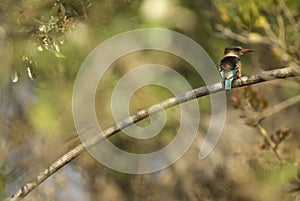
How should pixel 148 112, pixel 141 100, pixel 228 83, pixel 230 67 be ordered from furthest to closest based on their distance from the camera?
pixel 141 100 < pixel 230 67 < pixel 228 83 < pixel 148 112

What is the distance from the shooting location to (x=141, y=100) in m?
5.62

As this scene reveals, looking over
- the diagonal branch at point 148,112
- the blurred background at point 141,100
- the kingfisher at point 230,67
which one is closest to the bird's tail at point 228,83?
the kingfisher at point 230,67

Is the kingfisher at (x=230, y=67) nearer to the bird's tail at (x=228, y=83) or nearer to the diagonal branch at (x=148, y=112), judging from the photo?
the bird's tail at (x=228, y=83)

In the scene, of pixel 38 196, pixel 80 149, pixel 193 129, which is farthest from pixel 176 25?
pixel 80 149

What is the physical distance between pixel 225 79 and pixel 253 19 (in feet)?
3.78

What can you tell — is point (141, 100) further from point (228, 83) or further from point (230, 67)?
point (228, 83)

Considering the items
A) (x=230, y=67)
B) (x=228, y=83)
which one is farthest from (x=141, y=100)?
(x=228, y=83)

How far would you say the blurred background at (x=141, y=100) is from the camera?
381 centimetres

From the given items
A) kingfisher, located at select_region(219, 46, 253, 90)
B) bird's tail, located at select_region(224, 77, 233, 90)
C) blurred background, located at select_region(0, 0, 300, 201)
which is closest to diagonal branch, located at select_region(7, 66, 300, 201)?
bird's tail, located at select_region(224, 77, 233, 90)

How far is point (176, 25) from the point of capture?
245 inches

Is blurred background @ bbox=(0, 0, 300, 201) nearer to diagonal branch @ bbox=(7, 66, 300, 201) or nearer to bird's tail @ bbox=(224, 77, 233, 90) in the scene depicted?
diagonal branch @ bbox=(7, 66, 300, 201)

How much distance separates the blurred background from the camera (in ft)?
12.5

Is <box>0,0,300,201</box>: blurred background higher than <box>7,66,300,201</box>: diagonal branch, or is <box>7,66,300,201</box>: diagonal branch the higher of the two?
<box>0,0,300,201</box>: blurred background

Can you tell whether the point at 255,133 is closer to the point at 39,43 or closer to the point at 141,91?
the point at 141,91
